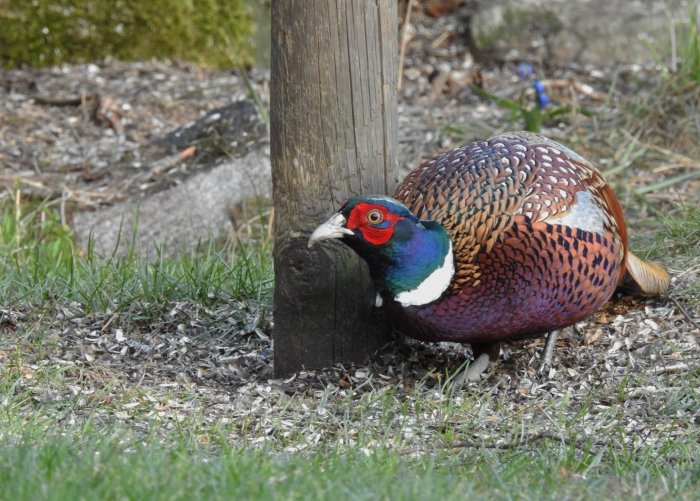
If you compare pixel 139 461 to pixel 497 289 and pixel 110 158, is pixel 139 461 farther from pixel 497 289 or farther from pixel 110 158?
pixel 110 158

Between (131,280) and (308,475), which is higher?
(308,475)

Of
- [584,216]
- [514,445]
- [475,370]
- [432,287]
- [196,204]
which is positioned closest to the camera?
[514,445]

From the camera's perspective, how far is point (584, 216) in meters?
4.05

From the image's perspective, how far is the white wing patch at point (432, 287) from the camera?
393 centimetres

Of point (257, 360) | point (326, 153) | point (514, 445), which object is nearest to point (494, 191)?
point (326, 153)

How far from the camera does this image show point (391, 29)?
409 centimetres

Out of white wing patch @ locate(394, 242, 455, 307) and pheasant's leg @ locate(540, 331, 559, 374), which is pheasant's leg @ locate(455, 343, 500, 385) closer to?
pheasant's leg @ locate(540, 331, 559, 374)

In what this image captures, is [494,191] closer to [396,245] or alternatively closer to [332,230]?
[396,245]

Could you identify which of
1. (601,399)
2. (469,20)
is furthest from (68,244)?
(469,20)

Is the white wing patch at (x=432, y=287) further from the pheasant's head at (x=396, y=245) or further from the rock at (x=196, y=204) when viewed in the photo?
the rock at (x=196, y=204)

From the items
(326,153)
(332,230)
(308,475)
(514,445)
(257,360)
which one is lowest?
(257,360)

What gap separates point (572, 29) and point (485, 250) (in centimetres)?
521

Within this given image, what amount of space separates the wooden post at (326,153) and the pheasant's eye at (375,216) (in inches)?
14.8

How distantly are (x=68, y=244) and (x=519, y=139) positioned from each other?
9.21 ft
